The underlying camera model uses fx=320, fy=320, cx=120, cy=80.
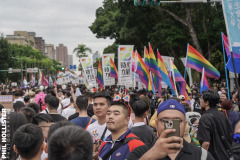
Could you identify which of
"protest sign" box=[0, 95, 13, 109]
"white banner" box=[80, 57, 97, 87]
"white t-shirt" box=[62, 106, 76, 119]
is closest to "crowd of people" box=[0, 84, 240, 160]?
"protest sign" box=[0, 95, 13, 109]

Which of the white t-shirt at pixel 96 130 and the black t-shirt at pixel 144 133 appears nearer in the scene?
the white t-shirt at pixel 96 130

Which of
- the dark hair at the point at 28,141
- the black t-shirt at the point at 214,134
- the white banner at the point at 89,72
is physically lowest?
the black t-shirt at the point at 214,134

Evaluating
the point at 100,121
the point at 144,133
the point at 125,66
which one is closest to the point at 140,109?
the point at 144,133

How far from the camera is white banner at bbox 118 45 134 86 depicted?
13383 millimetres

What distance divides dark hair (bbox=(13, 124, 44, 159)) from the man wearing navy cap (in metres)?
0.93

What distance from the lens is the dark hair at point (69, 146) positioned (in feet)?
7.13

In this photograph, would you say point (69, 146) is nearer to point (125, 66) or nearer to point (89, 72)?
point (125, 66)

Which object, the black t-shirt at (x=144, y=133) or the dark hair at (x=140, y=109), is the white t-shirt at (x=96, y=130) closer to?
the black t-shirt at (x=144, y=133)

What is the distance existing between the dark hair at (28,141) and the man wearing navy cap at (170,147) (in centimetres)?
93

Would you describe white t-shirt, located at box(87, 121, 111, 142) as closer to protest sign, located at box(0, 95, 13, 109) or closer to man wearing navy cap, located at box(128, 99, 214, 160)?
man wearing navy cap, located at box(128, 99, 214, 160)

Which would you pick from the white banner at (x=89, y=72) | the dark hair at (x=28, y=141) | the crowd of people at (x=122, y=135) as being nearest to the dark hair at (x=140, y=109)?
the crowd of people at (x=122, y=135)

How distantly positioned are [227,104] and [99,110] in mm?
2547

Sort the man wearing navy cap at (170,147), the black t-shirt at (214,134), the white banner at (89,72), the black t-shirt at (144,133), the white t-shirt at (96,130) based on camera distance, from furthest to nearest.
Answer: the white banner at (89,72)
the black t-shirt at (144,133)
the black t-shirt at (214,134)
the white t-shirt at (96,130)
the man wearing navy cap at (170,147)

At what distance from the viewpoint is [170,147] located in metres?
2.10
